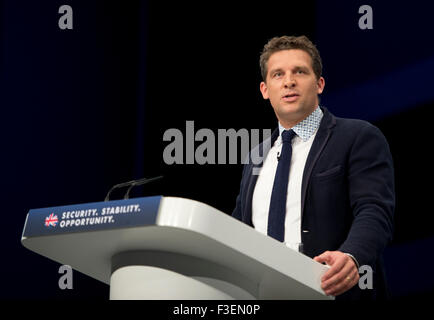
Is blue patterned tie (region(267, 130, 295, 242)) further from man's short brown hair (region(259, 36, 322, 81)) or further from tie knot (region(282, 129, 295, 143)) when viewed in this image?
man's short brown hair (region(259, 36, 322, 81))

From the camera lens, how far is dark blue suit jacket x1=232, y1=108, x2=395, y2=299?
163 centimetres

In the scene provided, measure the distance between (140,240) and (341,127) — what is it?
93cm

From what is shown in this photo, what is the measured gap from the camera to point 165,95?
3.45 m

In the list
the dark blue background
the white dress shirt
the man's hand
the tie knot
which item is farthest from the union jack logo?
the dark blue background

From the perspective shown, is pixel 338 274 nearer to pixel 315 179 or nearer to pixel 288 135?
pixel 315 179

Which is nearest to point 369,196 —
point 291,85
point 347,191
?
point 347,191

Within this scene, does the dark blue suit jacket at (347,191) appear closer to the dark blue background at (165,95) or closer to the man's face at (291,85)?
the man's face at (291,85)

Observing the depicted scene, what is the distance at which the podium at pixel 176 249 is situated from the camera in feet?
3.53

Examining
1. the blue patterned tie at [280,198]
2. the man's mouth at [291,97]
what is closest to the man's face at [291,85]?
the man's mouth at [291,97]

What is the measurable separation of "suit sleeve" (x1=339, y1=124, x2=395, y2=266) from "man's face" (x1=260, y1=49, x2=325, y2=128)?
238mm

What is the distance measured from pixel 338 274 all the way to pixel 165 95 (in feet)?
7.61

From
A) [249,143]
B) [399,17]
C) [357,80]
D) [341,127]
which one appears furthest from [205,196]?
[341,127]

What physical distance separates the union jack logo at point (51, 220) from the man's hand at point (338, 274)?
50 cm
